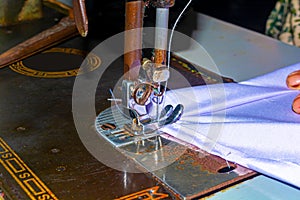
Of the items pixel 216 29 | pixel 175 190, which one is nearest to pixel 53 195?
pixel 175 190

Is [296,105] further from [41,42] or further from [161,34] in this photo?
[41,42]

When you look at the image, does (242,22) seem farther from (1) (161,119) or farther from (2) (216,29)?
(1) (161,119)

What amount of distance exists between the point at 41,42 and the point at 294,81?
1.99 ft

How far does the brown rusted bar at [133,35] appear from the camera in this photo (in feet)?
3.37

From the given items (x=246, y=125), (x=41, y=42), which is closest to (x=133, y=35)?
(x=246, y=125)

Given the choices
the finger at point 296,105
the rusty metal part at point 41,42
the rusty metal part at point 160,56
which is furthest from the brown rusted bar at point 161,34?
the rusty metal part at point 41,42

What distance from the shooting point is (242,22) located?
8.23 feet

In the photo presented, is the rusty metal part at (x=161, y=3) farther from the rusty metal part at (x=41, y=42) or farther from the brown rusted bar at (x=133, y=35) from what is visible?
the rusty metal part at (x=41, y=42)

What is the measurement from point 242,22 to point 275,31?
17cm

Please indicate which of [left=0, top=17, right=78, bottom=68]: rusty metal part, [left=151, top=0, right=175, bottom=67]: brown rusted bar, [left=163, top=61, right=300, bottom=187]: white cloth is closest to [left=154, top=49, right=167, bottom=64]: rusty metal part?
[left=151, top=0, right=175, bottom=67]: brown rusted bar

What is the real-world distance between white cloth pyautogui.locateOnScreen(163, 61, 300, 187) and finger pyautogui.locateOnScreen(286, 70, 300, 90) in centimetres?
1

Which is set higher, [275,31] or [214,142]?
[214,142]

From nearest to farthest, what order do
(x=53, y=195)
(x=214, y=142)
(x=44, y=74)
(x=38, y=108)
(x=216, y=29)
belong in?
(x=53, y=195) → (x=214, y=142) → (x=38, y=108) → (x=44, y=74) → (x=216, y=29)

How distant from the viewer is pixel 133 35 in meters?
1.06
